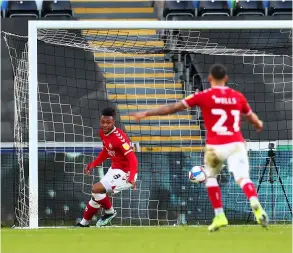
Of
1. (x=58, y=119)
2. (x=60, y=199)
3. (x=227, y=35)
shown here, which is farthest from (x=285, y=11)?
(x=60, y=199)

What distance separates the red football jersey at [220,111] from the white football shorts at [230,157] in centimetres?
6

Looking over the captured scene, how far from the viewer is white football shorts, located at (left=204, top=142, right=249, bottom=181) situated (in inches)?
389

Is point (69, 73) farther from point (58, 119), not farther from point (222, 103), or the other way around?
point (222, 103)

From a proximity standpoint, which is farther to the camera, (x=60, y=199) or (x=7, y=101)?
(x=7, y=101)

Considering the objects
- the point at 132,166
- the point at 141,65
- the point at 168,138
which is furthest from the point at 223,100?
the point at 141,65

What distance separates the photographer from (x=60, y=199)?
15984mm

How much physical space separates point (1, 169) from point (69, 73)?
2699 mm

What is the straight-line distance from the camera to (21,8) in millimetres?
20906

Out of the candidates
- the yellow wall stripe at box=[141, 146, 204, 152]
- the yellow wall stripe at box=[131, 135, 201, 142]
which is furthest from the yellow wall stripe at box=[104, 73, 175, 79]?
the yellow wall stripe at box=[141, 146, 204, 152]

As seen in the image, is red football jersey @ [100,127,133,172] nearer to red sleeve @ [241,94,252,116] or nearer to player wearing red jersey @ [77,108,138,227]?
player wearing red jersey @ [77,108,138,227]

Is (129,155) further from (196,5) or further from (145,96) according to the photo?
(196,5)

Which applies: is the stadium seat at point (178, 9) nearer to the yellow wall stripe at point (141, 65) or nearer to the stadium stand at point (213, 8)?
the stadium stand at point (213, 8)

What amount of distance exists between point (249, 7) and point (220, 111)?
1209 cm

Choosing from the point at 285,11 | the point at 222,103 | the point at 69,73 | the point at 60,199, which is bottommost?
the point at 60,199
